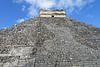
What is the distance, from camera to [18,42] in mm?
5383

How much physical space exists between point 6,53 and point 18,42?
1.02 m

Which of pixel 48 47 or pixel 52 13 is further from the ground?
pixel 52 13

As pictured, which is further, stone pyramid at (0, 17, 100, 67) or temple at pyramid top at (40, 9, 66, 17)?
temple at pyramid top at (40, 9, 66, 17)

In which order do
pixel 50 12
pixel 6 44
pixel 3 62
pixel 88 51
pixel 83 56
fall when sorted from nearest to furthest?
1. pixel 3 62
2. pixel 83 56
3. pixel 88 51
4. pixel 6 44
5. pixel 50 12

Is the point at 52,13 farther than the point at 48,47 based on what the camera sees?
Yes

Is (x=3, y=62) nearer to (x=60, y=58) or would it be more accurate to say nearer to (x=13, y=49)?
(x=13, y=49)

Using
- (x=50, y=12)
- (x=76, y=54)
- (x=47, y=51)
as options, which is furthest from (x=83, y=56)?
(x=50, y=12)

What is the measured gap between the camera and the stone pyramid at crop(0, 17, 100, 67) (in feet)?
13.1

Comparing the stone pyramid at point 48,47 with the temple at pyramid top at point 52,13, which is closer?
the stone pyramid at point 48,47

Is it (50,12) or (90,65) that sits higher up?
(50,12)

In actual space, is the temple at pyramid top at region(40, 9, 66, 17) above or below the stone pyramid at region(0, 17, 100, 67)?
above

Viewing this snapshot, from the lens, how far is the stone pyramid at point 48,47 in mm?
4004

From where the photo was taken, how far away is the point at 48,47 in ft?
16.3

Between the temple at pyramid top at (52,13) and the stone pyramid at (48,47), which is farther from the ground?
the temple at pyramid top at (52,13)
